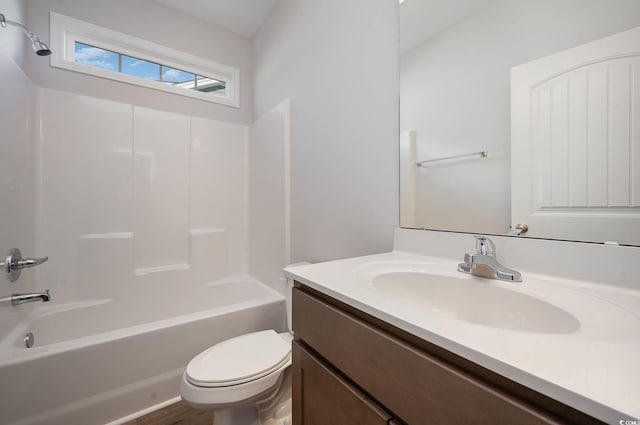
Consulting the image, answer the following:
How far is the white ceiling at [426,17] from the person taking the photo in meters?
0.96

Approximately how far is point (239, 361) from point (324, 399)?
2.23 ft

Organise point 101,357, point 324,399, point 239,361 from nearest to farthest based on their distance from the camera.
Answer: point 324,399 → point 239,361 → point 101,357

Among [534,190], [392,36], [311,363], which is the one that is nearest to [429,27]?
[392,36]

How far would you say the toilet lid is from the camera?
104 cm

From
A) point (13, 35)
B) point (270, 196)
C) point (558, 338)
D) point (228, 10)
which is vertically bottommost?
point (558, 338)

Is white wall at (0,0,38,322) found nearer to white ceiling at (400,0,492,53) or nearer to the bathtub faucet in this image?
the bathtub faucet

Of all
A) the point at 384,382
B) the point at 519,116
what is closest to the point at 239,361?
the point at 384,382

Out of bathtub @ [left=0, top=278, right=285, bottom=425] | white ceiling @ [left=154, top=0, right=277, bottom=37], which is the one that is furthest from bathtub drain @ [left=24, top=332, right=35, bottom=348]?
white ceiling @ [left=154, top=0, right=277, bottom=37]

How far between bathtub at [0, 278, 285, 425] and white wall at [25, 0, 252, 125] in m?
1.58

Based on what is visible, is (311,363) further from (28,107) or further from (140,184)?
(28,107)

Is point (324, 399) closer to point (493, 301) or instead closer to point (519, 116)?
point (493, 301)

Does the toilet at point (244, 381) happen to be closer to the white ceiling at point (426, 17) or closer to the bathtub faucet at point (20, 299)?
the bathtub faucet at point (20, 299)

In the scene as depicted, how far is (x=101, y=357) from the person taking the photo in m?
1.27

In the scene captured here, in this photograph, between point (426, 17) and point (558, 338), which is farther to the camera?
point (426, 17)
